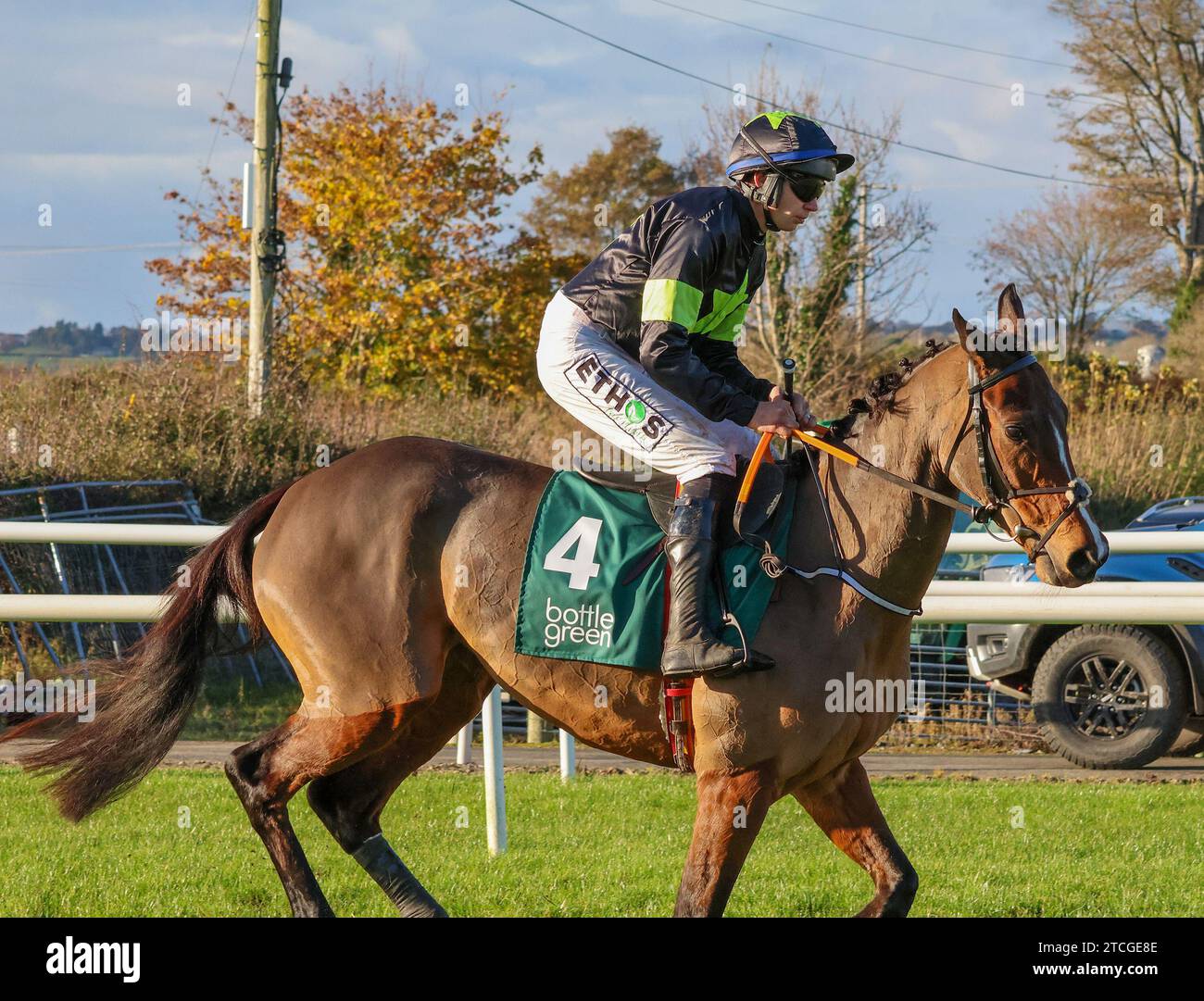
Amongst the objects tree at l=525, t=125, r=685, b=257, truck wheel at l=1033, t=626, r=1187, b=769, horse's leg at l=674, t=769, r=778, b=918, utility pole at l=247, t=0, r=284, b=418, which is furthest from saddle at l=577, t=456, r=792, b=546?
tree at l=525, t=125, r=685, b=257

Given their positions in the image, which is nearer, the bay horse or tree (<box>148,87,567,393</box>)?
the bay horse

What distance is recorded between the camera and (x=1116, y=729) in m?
8.32

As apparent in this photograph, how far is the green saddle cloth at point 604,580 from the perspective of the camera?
4.00m

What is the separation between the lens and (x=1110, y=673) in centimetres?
838

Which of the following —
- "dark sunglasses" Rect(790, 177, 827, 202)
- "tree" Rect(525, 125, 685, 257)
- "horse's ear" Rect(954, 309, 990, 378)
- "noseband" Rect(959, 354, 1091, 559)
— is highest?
"tree" Rect(525, 125, 685, 257)

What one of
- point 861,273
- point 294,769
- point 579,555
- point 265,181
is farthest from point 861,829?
point 861,273

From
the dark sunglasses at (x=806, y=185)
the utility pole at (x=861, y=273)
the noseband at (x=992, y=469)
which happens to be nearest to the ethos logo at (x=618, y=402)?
the dark sunglasses at (x=806, y=185)

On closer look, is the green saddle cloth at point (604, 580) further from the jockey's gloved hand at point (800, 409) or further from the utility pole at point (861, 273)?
the utility pole at point (861, 273)

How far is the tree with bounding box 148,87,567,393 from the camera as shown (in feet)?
65.7

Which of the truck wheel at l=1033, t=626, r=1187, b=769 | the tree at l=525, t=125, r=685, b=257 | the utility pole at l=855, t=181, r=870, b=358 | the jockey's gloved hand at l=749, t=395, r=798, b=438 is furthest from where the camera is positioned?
the tree at l=525, t=125, r=685, b=257

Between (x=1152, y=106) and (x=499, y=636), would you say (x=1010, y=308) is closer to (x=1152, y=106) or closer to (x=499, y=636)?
(x=499, y=636)

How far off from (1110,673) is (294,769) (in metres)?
5.60

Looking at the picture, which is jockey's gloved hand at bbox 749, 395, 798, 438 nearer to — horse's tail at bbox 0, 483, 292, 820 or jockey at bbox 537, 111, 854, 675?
jockey at bbox 537, 111, 854, 675

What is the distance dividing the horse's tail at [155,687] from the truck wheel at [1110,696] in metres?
5.29
